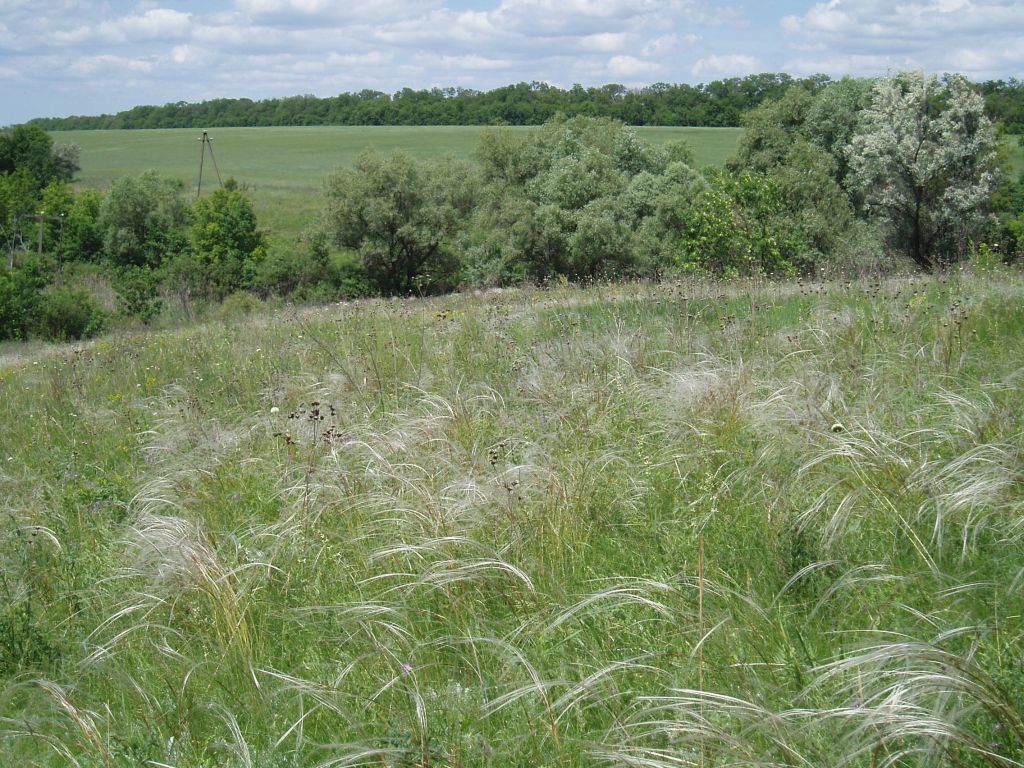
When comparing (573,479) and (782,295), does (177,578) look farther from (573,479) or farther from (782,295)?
(782,295)

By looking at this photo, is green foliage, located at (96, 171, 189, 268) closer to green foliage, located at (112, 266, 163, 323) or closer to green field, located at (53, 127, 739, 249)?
green field, located at (53, 127, 739, 249)

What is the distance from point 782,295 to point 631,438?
4944 millimetres

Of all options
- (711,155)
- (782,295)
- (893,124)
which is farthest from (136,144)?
(782,295)

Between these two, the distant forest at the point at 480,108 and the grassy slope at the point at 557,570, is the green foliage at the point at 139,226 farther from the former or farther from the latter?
the grassy slope at the point at 557,570

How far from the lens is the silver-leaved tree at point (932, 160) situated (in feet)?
110

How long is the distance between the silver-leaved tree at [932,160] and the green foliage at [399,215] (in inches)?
909

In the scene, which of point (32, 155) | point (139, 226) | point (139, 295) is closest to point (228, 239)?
point (139, 226)

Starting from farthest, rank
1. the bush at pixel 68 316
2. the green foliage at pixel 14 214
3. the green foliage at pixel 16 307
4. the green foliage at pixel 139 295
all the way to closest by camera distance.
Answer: the green foliage at pixel 14 214
the green foliage at pixel 16 307
the bush at pixel 68 316
the green foliage at pixel 139 295

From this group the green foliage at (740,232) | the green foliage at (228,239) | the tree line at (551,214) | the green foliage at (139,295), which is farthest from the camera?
the green foliage at (228,239)

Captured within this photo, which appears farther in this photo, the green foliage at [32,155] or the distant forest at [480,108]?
the distant forest at [480,108]

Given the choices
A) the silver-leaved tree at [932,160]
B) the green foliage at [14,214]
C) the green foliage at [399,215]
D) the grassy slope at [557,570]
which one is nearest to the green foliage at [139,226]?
the green foliage at [14,214]

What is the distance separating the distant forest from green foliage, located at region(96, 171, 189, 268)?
3125 centimetres

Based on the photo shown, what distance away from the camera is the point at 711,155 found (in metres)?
78.6

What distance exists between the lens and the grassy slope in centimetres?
218
